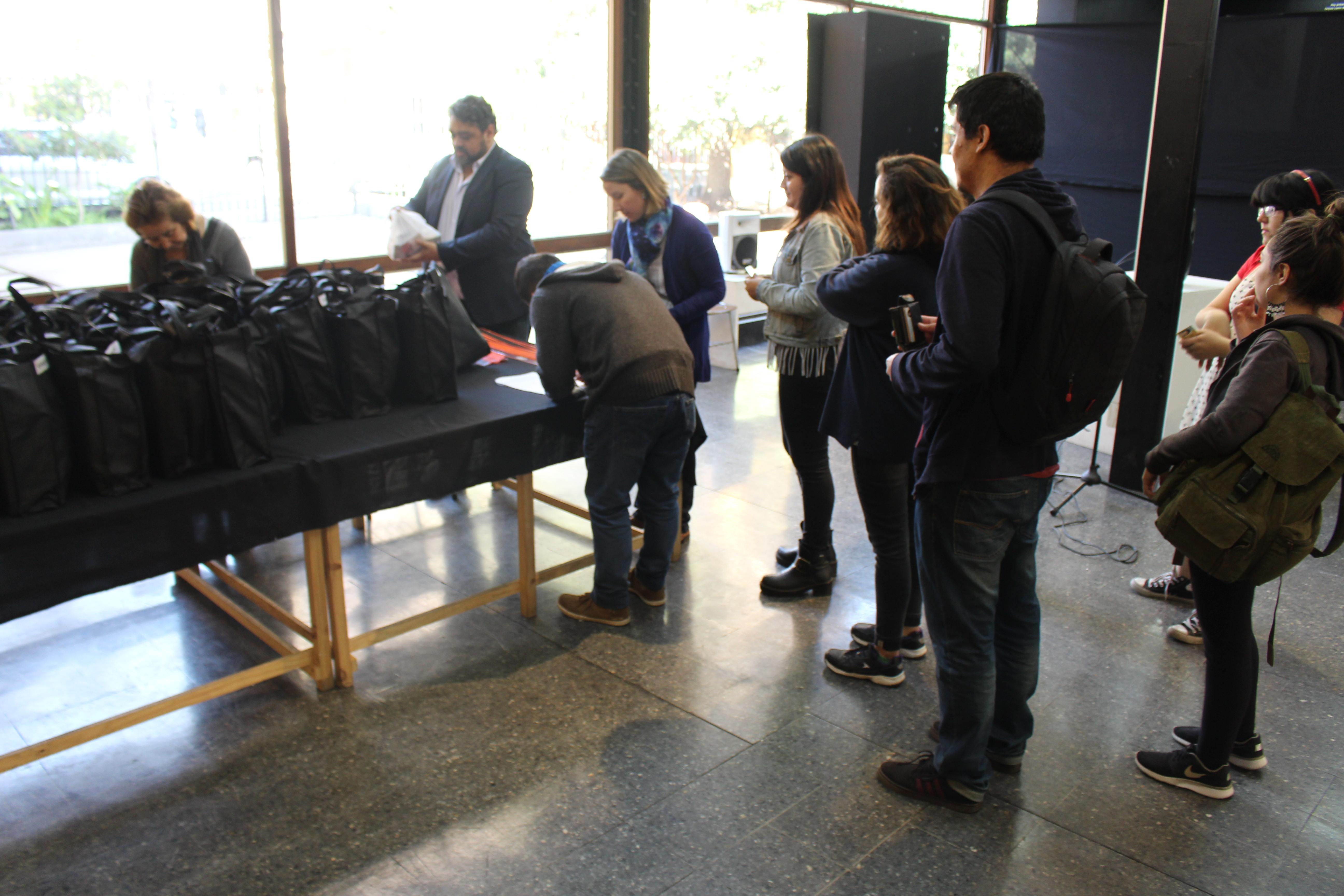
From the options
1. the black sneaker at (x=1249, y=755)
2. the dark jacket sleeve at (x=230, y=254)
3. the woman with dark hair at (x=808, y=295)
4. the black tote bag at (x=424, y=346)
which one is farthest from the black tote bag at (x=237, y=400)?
the black sneaker at (x=1249, y=755)

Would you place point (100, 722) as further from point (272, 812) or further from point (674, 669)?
point (674, 669)

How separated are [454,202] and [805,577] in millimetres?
1845

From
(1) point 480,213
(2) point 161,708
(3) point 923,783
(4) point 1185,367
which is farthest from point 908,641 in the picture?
(4) point 1185,367

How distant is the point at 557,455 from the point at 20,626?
5.53 feet

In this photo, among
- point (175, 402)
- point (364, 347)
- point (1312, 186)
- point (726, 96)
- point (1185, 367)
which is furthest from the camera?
point (726, 96)

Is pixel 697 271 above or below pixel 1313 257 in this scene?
below

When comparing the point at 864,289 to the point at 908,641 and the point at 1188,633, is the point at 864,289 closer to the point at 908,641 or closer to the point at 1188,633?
the point at 908,641

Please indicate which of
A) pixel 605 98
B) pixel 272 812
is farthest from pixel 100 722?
pixel 605 98

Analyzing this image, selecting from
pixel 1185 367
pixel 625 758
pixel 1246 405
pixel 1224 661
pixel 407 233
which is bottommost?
pixel 625 758

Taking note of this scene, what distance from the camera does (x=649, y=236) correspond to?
10.5 ft

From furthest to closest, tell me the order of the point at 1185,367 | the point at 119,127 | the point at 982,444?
the point at 119,127 → the point at 1185,367 → the point at 982,444

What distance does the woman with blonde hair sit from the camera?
10.3 ft

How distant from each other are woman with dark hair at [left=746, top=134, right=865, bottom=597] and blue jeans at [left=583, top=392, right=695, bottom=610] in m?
0.34

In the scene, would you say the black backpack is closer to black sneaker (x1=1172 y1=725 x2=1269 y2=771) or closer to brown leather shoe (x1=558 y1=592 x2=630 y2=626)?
black sneaker (x1=1172 y1=725 x2=1269 y2=771)
